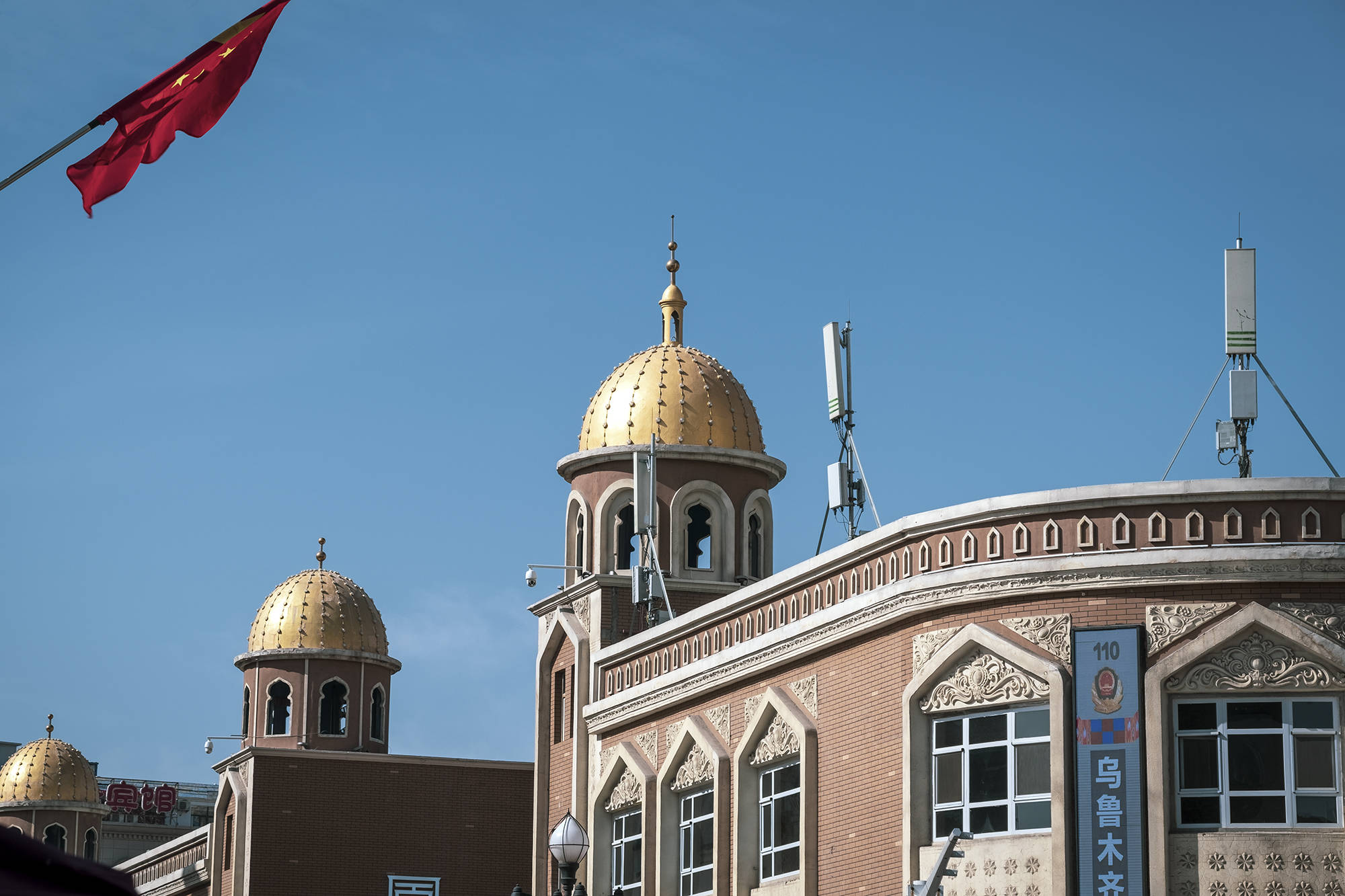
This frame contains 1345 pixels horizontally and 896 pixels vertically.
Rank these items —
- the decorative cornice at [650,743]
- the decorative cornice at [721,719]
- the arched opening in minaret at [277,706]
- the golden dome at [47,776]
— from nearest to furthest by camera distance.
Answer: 1. the decorative cornice at [721,719]
2. the decorative cornice at [650,743]
3. the arched opening in minaret at [277,706]
4. the golden dome at [47,776]

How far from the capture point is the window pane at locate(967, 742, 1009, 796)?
924 inches

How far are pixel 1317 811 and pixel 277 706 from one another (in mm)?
32683

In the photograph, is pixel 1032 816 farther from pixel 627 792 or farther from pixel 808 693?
pixel 627 792

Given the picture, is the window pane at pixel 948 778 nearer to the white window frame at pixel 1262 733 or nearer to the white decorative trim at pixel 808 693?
the white window frame at pixel 1262 733

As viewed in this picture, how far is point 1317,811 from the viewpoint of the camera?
2214 centimetres

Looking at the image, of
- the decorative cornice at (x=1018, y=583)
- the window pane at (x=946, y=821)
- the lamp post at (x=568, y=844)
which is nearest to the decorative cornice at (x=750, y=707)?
the decorative cornice at (x=1018, y=583)

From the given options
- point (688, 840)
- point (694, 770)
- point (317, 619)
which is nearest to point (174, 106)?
point (694, 770)

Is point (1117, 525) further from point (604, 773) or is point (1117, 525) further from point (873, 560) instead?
point (604, 773)

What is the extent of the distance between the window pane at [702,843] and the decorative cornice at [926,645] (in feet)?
19.3

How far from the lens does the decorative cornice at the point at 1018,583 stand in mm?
22500

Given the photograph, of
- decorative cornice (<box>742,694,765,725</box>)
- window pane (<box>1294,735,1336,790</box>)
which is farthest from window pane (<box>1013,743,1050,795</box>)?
decorative cornice (<box>742,694,765,725</box>)

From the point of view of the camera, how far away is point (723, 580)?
120ft

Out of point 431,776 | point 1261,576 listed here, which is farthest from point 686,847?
point 431,776

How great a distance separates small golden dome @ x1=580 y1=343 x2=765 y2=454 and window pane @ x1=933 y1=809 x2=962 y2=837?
13.8 meters
